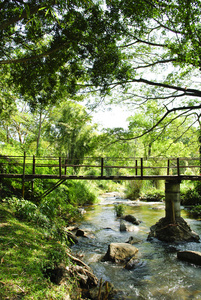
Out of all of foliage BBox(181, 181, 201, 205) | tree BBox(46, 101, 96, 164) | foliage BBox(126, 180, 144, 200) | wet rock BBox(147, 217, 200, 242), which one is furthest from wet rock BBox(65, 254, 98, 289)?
tree BBox(46, 101, 96, 164)

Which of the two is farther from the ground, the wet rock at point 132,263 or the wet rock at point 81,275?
the wet rock at point 81,275

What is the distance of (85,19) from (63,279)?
300 inches

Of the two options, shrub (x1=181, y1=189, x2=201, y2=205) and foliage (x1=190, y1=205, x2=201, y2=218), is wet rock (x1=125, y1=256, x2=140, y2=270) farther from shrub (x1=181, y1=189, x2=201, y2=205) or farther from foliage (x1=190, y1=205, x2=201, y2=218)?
shrub (x1=181, y1=189, x2=201, y2=205)

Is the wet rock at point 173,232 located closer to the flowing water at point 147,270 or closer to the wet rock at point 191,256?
the flowing water at point 147,270

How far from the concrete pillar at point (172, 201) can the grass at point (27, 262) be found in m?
6.19

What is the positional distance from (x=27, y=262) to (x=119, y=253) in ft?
12.3

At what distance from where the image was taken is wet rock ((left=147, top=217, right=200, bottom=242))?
8.80 m

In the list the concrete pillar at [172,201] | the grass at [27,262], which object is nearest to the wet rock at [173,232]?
the concrete pillar at [172,201]

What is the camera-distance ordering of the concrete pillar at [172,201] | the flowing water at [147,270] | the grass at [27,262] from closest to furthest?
1. the grass at [27,262]
2. the flowing water at [147,270]
3. the concrete pillar at [172,201]

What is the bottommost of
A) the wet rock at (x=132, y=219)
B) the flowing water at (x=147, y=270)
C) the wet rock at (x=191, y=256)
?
the wet rock at (x=132, y=219)

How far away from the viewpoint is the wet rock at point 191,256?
21.4ft

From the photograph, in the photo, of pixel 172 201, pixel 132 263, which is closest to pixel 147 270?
pixel 132 263

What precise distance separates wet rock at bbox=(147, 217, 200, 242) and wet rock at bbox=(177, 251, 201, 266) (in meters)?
1.87

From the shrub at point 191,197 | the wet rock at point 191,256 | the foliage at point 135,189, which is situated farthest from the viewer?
the foliage at point 135,189
